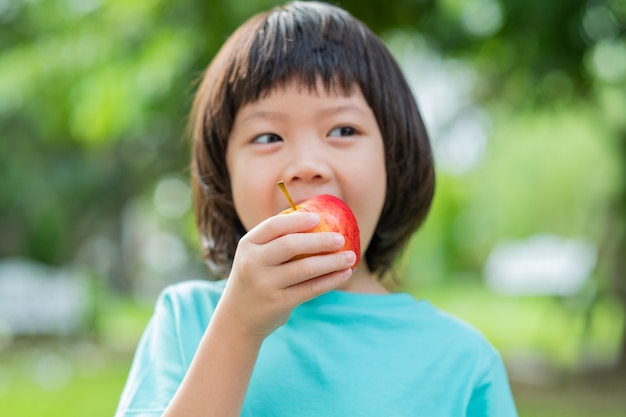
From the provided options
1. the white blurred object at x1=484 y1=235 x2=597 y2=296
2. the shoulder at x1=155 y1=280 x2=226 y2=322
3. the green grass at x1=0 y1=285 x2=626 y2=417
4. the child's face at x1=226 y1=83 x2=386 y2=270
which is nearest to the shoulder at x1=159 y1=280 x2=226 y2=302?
the shoulder at x1=155 y1=280 x2=226 y2=322

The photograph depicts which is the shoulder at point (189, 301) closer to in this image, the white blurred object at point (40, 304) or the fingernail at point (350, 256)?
the fingernail at point (350, 256)

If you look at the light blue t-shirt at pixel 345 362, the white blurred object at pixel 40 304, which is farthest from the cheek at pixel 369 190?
the white blurred object at pixel 40 304

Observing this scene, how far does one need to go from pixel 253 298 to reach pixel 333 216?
0.56ft

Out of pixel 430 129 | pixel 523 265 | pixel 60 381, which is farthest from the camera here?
pixel 523 265

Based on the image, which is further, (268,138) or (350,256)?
(268,138)

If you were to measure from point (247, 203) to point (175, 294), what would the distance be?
197 millimetres

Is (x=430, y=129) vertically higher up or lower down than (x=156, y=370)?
higher up

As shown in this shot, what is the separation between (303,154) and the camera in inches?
49.8

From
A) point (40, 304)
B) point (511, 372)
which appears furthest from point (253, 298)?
point (40, 304)

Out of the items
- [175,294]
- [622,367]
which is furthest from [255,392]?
[622,367]

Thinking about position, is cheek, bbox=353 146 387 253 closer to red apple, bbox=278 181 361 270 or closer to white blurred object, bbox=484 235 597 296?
red apple, bbox=278 181 361 270

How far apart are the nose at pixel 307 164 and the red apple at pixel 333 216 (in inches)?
1.7

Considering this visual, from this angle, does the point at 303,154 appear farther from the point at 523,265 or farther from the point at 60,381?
the point at 523,265

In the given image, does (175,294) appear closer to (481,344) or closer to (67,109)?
(481,344)
